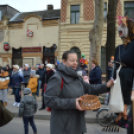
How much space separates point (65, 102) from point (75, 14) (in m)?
19.8

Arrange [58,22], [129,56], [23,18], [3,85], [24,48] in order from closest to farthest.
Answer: [129,56], [3,85], [58,22], [24,48], [23,18]

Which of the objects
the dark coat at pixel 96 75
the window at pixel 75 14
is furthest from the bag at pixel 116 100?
the window at pixel 75 14

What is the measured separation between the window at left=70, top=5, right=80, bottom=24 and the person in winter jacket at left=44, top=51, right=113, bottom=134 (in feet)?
63.3

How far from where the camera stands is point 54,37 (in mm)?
22500

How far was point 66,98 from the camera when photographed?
2807mm

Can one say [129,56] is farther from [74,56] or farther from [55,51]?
[55,51]

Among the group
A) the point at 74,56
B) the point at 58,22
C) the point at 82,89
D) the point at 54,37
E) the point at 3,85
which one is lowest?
the point at 3,85

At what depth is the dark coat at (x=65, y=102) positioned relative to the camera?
9.04 feet

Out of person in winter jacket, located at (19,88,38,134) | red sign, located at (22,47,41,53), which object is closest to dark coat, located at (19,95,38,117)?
person in winter jacket, located at (19,88,38,134)

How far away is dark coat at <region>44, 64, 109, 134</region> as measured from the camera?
2756mm

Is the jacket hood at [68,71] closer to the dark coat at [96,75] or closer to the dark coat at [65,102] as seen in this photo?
the dark coat at [65,102]

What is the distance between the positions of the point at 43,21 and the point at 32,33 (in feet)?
5.84

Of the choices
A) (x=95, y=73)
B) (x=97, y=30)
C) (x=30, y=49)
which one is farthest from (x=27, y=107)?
(x=30, y=49)

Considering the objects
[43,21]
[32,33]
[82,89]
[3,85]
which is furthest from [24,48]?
[82,89]
